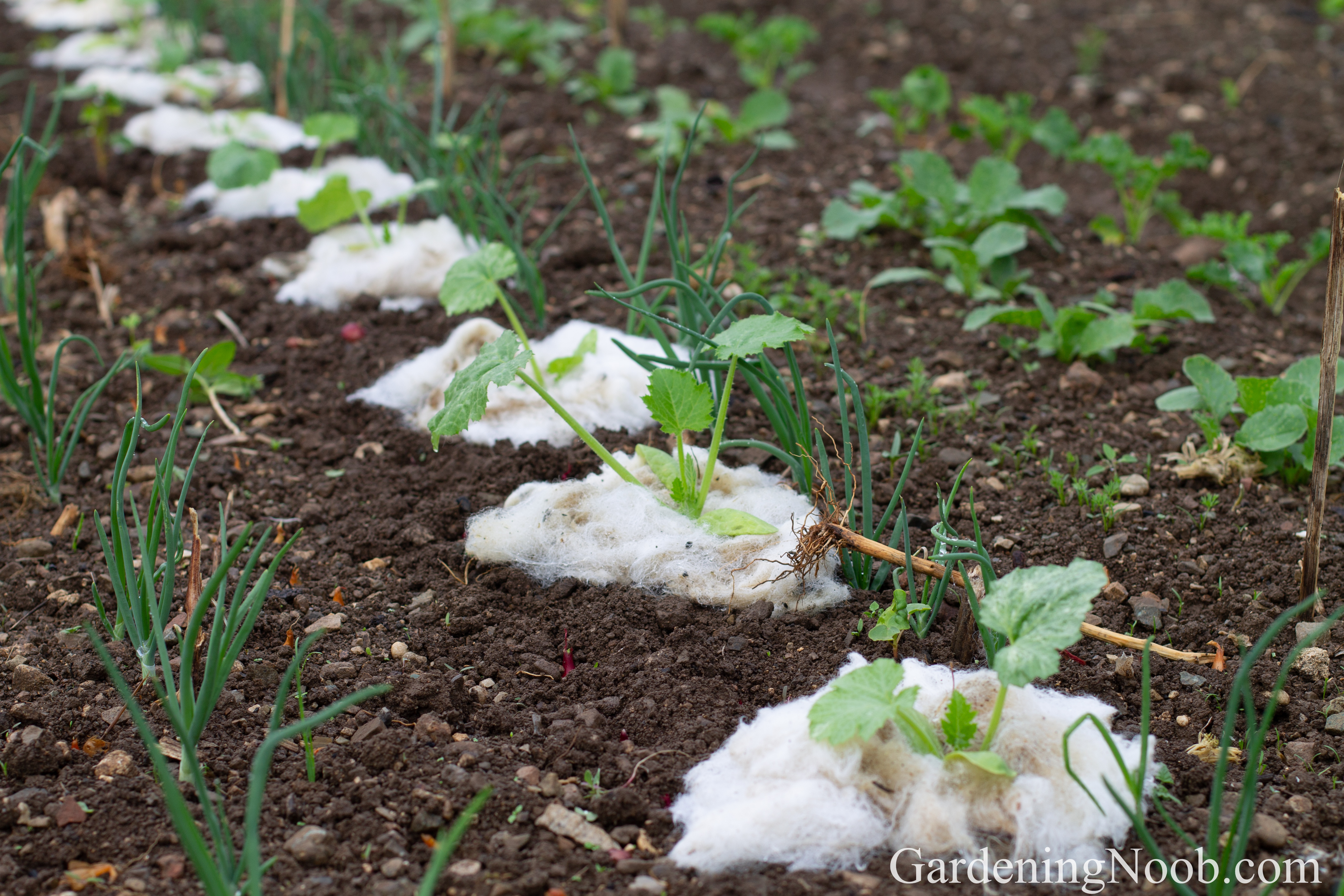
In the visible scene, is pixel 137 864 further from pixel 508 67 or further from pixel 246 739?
pixel 508 67

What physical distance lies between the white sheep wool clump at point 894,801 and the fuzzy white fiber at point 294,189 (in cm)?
235

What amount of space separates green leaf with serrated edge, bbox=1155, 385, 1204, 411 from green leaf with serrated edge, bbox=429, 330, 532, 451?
1335mm

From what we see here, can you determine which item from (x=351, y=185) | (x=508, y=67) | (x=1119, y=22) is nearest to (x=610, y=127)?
(x=508, y=67)

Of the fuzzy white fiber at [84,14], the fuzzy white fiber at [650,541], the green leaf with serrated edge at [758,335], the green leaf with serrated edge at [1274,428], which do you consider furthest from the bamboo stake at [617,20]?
the green leaf with serrated edge at [1274,428]

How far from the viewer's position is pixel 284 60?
3805mm

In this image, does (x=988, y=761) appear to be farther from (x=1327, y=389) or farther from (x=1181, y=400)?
(x=1181, y=400)

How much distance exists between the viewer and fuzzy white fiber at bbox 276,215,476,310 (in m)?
2.80

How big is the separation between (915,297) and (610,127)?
4.99 feet

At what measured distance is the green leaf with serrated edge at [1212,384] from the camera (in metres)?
2.08

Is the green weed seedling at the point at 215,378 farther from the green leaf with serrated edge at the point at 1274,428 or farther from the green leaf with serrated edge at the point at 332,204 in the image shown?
the green leaf with serrated edge at the point at 1274,428

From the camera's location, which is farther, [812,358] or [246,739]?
[812,358]

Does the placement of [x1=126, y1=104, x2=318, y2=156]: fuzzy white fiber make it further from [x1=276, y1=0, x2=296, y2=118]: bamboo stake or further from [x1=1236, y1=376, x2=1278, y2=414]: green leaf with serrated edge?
[x1=1236, y1=376, x2=1278, y2=414]: green leaf with serrated edge

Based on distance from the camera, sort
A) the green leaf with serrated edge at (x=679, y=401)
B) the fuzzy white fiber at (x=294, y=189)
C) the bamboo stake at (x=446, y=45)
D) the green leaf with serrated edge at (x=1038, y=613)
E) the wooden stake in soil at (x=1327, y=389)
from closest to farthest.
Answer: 1. the green leaf with serrated edge at (x=1038, y=613)
2. the wooden stake in soil at (x=1327, y=389)
3. the green leaf with serrated edge at (x=679, y=401)
4. the fuzzy white fiber at (x=294, y=189)
5. the bamboo stake at (x=446, y=45)

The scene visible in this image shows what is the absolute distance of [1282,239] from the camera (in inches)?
109
